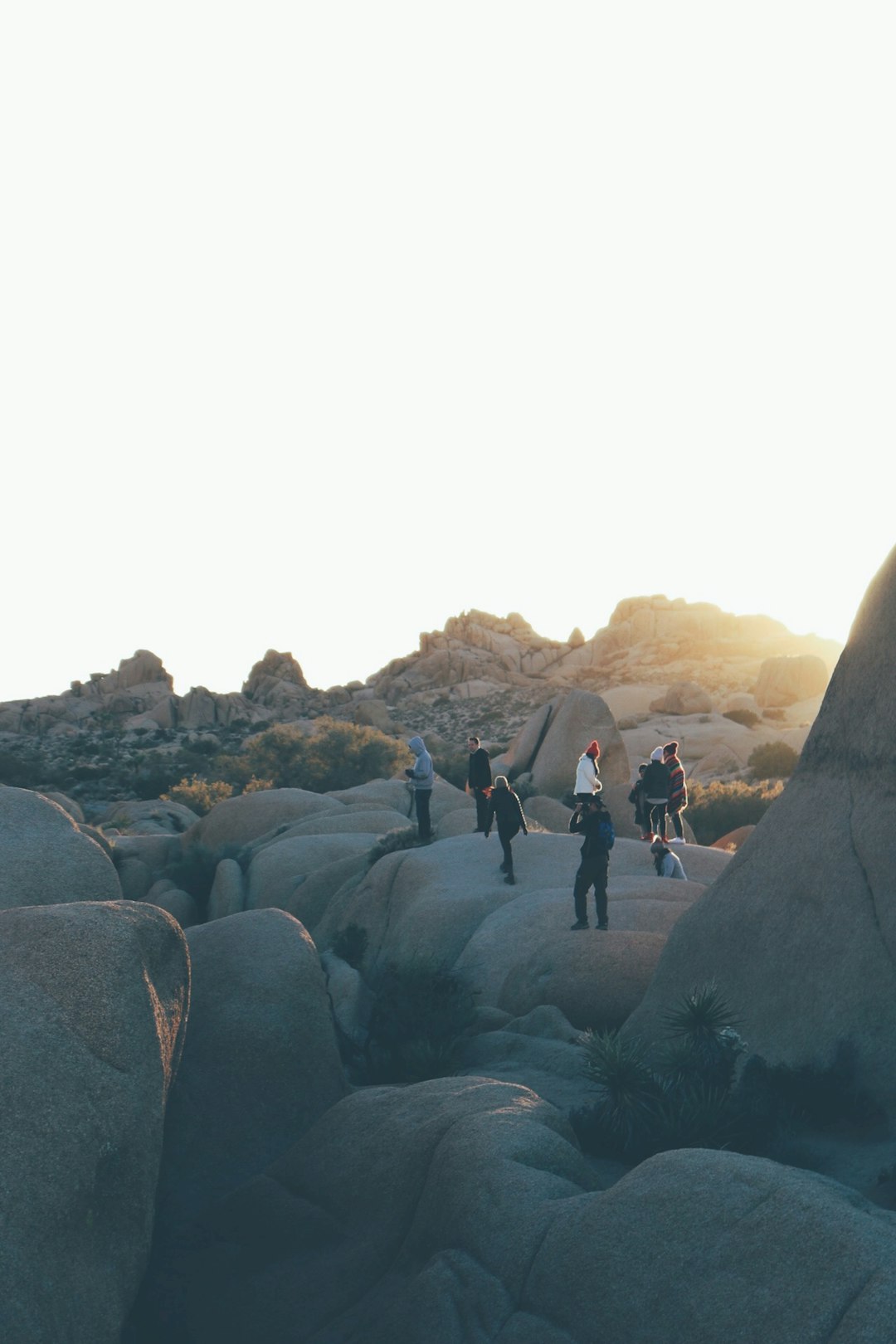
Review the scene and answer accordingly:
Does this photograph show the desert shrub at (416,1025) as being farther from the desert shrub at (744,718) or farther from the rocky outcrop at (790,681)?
the rocky outcrop at (790,681)

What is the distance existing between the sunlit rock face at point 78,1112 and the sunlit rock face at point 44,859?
337 cm

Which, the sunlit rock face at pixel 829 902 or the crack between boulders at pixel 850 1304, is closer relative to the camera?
the crack between boulders at pixel 850 1304

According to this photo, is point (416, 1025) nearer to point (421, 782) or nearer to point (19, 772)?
point (421, 782)

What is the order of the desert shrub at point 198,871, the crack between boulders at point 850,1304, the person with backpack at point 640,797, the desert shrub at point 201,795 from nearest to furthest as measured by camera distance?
1. the crack between boulders at point 850,1304
2. the person with backpack at point 640,797
3. the desert shrub at point 198,871
4. the desert shrub at point 201,795

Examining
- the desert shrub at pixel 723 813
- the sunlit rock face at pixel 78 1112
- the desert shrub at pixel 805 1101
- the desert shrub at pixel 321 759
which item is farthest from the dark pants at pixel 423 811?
the desert shrub at pixel 321 759

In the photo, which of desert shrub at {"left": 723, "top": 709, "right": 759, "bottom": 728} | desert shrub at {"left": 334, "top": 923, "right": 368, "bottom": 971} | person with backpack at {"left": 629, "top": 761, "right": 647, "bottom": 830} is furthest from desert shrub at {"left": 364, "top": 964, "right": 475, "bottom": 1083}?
desert shrub at {"left": 723, "top": 709, "right": 759, "bottom": 728}

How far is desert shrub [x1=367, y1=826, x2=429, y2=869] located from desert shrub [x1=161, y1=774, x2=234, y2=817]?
21442mm

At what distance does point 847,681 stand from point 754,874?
7.48 feet

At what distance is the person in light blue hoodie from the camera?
24281mm

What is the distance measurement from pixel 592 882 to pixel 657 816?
20.6ft

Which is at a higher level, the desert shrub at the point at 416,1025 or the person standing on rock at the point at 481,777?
the person standing on rock at the point at 481,777

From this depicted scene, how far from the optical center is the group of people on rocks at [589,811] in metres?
17.0

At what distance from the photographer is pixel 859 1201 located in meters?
8.36

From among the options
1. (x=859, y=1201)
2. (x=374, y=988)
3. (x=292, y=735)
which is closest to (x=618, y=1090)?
(x=859, y=1201)
